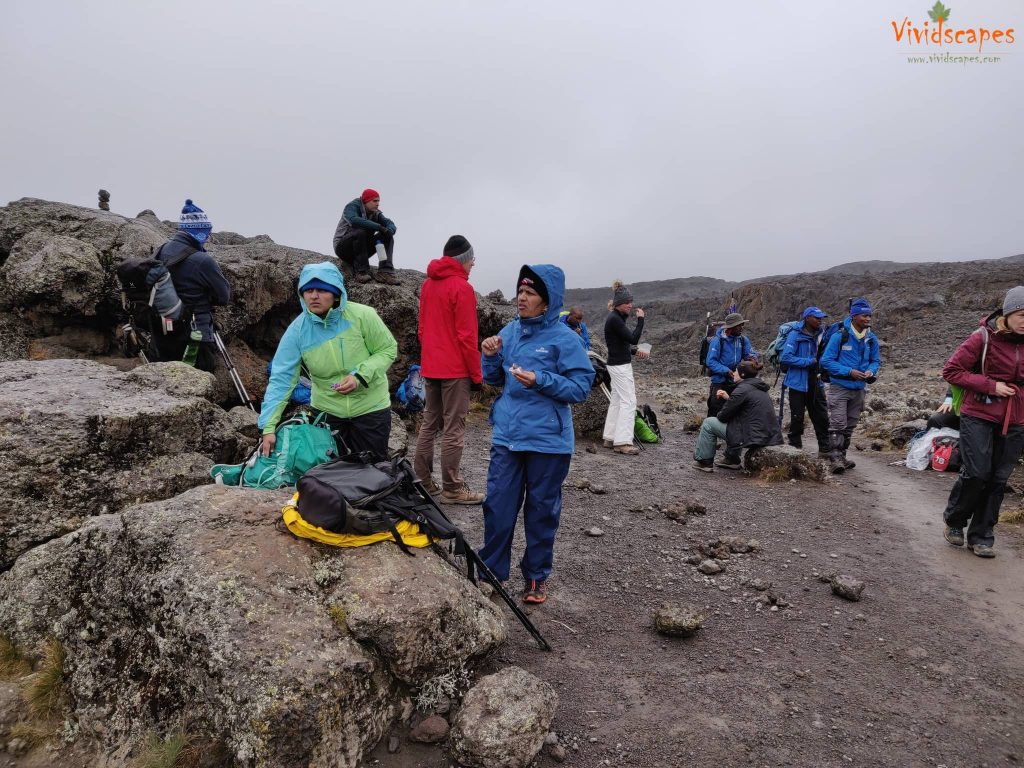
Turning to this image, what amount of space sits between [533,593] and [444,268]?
3965 mm

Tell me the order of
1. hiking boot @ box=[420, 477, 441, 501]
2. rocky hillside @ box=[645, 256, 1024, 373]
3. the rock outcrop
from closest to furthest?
hiking boot @ box=[420, 477, 441, 501], the rock outcrop, rocky hillside @ box=[645, 256, 1024, 373]

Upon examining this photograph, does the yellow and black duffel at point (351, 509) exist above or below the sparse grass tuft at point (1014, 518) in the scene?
above

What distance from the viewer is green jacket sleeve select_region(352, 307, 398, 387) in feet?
16.4

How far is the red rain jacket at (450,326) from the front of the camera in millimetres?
6875

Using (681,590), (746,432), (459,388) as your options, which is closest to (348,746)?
(681,590)

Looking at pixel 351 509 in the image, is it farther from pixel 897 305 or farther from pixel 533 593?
pixel 897 305

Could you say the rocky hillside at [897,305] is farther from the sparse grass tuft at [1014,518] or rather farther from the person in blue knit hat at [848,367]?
the sparse grass tuft at [1014,518]

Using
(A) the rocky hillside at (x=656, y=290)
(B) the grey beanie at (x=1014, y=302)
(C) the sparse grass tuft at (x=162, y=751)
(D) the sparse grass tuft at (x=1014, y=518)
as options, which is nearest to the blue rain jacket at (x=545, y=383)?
(C) the sparse grass tuft at (x=162, y=751)

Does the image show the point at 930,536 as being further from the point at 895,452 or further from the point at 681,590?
the point at 895,452

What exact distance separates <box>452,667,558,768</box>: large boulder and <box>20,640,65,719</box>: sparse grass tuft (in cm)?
237

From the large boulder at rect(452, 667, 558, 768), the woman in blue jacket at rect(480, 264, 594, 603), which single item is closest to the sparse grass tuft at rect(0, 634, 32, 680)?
the large boulder at rect(452, 667, 558, 768)

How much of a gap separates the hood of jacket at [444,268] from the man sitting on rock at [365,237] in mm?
4293

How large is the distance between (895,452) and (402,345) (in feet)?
33.3

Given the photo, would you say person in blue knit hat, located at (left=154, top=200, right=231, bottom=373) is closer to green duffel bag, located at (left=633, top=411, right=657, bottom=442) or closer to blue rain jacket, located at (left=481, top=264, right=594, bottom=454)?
blue rain jacket, located at (left=481, top=264, right=594, bottom=454)
